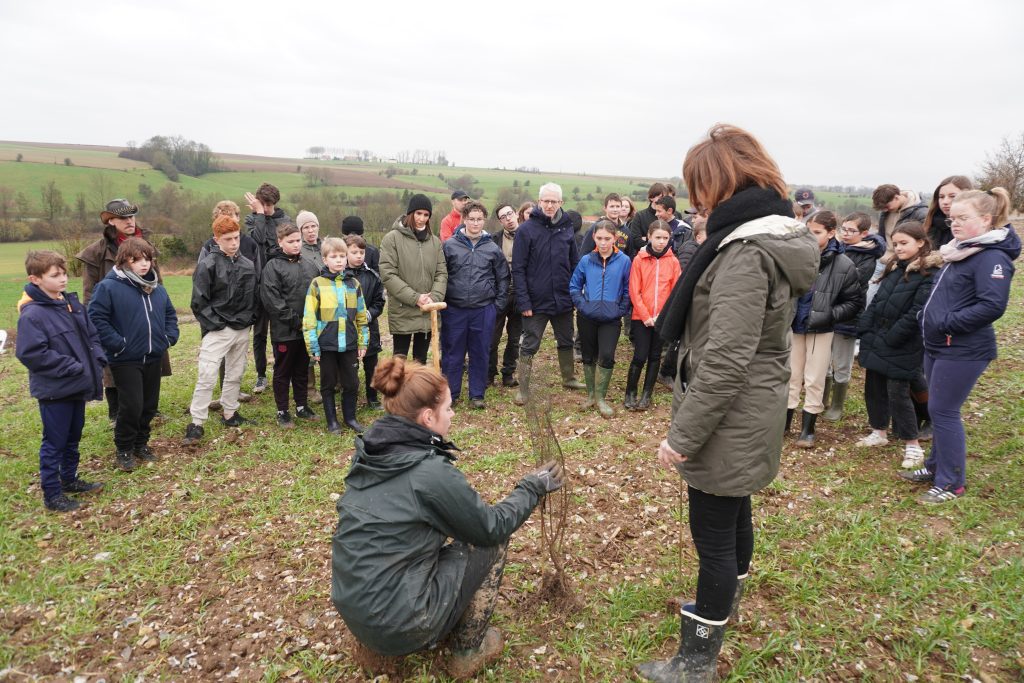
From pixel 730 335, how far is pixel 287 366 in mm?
5492

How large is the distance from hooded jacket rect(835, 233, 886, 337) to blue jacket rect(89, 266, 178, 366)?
687 cm

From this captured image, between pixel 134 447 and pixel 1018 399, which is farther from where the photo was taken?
pixel 1018 399

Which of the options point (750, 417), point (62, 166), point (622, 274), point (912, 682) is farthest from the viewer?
point (62, 166)

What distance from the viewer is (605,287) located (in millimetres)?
6816

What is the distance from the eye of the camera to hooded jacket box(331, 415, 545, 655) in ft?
8.25

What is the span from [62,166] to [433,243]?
6860 centimetres

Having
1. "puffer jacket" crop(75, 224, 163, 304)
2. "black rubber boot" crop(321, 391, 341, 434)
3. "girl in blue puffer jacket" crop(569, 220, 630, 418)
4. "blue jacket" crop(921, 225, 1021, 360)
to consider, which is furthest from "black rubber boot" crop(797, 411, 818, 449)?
"puffer jacket" crop(75, 224, 163, 304)

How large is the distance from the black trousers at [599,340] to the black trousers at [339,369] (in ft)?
9.32

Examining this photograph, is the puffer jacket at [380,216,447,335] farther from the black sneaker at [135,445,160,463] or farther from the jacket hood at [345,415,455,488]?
the jacket hood at [345,415,455,488]

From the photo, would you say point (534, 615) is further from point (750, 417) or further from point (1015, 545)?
point (1015, 545)

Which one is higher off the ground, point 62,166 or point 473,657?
point 62,166

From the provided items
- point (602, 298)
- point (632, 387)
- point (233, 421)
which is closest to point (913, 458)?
point (632, 387)

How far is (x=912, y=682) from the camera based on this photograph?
2828 mm


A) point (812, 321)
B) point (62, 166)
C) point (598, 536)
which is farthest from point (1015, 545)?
point (62, 166)
